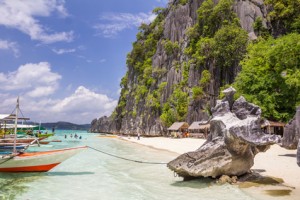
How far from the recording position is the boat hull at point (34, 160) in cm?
1346

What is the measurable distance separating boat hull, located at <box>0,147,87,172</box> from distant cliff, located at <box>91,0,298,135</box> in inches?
1227

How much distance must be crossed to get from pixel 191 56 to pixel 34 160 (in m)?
40.3

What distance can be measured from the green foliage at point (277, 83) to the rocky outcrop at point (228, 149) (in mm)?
17506

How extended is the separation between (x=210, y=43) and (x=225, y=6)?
20.6 ft

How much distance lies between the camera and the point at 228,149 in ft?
33.4

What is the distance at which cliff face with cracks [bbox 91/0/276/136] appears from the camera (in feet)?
143

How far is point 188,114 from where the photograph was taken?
1839 inches

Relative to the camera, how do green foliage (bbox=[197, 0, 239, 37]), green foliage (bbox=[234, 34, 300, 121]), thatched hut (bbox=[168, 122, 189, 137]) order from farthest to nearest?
thatched hut (bbox=[168, 122, 189, 137]) → green foliage (bbox=[197, 0, 239, 37]) → green foliage (bbox=[234, 34, 300, 121])

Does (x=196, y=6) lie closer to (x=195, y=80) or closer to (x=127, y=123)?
(x=195, y=80)

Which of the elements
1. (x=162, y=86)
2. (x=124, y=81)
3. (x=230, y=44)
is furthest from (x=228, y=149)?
(x=124, y=81)

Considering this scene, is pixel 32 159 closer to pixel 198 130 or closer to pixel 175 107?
pixel 198 130

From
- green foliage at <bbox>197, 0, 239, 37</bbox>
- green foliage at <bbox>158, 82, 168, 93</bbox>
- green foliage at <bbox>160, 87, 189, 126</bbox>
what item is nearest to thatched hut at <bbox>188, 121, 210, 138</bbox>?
green foliage at <bbox>160, 87, 189, 126</bbox>

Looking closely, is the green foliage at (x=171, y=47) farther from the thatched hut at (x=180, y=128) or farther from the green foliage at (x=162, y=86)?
the thatched hut at (x=180, y=128)

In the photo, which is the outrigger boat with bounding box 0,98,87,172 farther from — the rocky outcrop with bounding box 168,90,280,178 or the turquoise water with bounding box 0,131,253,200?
the rocky outcrop with bounding box 168,90,280,178
